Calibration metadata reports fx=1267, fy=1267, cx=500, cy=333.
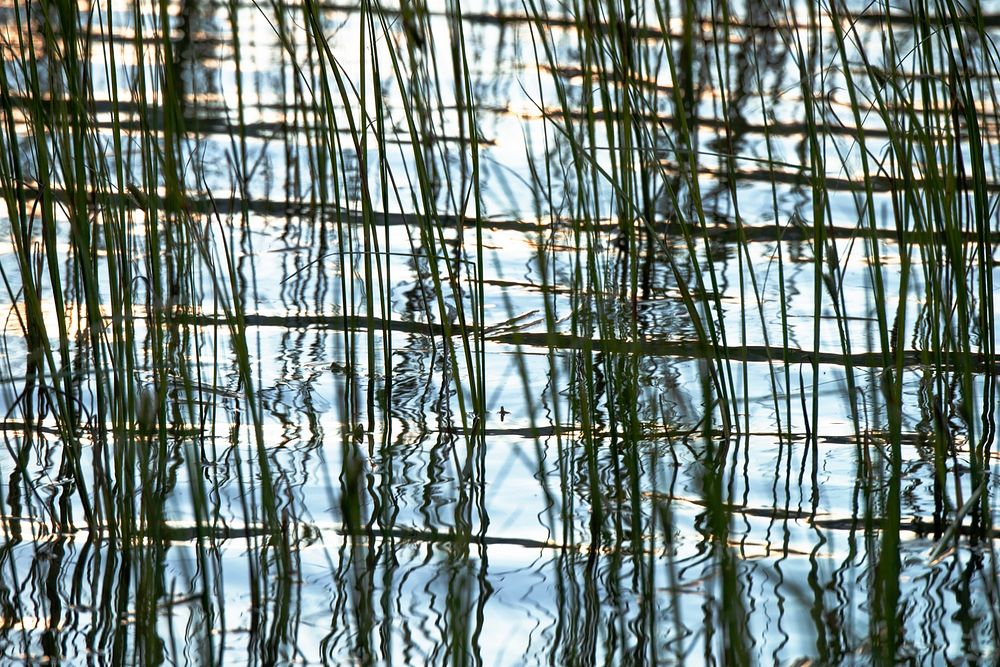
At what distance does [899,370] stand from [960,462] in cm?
36

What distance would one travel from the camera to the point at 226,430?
5.81ft

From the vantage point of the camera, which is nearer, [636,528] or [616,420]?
[636,528]

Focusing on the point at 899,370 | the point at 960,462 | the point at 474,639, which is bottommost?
the point at 474,639

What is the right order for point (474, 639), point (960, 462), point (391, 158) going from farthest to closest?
point (391, 158) → point (960, 462) → point (474, 639)

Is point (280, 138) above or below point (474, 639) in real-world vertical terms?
above

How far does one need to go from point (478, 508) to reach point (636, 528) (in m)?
0.29

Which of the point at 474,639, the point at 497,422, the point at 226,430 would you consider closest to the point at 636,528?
the point at 474,639

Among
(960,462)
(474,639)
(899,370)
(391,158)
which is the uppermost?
(391,158)

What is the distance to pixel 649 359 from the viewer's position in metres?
2.07

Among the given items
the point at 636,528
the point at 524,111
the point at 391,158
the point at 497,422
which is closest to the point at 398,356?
the point at 497,422

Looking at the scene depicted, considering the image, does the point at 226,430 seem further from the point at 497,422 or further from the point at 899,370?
the point at 899,370

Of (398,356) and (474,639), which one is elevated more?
(398,356)

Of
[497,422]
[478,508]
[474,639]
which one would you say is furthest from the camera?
[497,422]

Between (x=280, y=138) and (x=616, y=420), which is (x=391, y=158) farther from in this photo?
(x=616, y=420)
